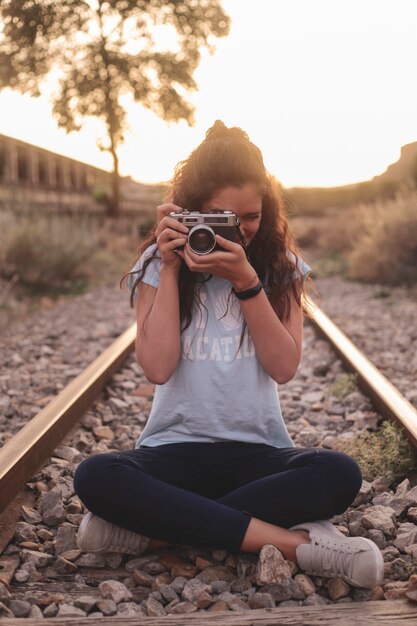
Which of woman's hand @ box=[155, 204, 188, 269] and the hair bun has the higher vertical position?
the hair bun

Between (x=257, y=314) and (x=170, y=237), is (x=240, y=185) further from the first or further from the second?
(x=257, y=314)

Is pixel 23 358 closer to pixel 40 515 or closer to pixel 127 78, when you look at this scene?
pixel 40 515

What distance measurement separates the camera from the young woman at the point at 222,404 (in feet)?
6.91

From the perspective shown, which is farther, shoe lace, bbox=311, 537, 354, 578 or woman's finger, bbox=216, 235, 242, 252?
woman's finger, bbox=216, 235, 242, 252

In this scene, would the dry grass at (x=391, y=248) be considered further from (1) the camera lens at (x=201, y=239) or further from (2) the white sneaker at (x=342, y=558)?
A: (2) the white sneaker at (x=342, y=558)

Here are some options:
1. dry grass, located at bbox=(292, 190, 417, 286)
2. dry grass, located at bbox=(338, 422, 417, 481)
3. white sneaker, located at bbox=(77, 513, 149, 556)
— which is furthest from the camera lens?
dry grass, located at bbox=(292, 190, 417, 286)

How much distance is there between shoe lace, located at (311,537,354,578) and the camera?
195 centimetres

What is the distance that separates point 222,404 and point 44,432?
98 cm

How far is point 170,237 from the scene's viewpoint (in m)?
2.29

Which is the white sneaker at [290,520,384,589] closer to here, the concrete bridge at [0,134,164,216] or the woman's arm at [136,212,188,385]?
the woman's arm at [136,212,188,385]

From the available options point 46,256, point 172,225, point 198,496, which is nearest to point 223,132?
point 172,225

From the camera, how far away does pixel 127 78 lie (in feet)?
79.4

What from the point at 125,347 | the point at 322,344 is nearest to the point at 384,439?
the point at 125,347

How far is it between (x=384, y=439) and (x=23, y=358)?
3.13 meters
